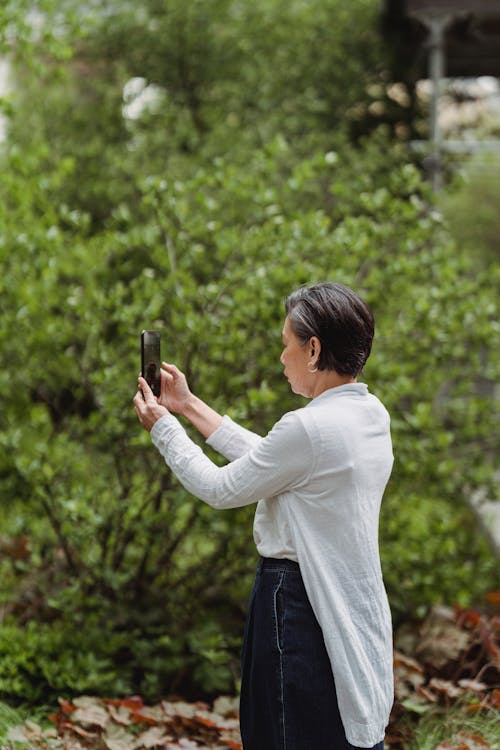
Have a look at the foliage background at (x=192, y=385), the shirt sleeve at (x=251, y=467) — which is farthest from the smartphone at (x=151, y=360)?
the foliage background at (x=192, y=385)

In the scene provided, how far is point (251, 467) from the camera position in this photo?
93.8 inches

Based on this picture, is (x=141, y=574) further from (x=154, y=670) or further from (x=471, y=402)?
(x=471, y=402)

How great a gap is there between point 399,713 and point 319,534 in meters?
1.91

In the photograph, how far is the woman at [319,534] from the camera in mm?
2373

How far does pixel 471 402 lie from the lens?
5684 millimetres

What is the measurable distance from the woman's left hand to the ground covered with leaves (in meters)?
1.52

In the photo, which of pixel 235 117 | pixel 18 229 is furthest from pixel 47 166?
pixel 18 229

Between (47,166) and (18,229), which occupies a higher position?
(47,166)

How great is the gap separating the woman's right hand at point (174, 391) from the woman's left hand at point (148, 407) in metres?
0.13

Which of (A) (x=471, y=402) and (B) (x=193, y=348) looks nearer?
(B) (x=193, y=348)

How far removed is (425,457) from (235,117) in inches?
234

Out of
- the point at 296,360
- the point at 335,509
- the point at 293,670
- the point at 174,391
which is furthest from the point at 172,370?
the point at 293,670

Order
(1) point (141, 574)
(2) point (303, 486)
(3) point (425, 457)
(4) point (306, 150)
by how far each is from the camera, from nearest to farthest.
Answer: (2) point (303, 486), (1) point (141, 574), (3) point (425, 457), (4) point (306, 150)

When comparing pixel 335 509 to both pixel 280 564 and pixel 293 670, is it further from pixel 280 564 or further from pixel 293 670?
pixel 293 670
